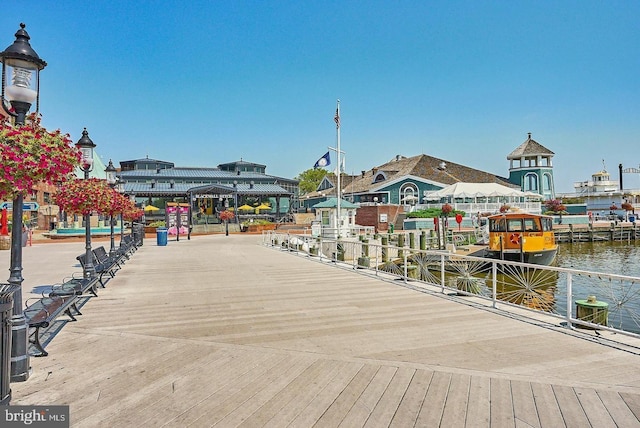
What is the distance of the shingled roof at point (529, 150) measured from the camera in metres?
55.3

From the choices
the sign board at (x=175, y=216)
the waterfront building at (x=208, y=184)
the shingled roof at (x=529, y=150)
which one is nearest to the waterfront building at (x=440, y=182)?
the shingled roof at (x=529, y=150)

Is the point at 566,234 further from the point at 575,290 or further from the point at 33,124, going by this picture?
the point at 33,124

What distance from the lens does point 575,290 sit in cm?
1764

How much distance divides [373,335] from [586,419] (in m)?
3.08

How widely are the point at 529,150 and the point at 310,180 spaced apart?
4660 cm

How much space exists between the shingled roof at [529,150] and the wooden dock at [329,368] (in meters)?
52.4

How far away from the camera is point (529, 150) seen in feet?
183

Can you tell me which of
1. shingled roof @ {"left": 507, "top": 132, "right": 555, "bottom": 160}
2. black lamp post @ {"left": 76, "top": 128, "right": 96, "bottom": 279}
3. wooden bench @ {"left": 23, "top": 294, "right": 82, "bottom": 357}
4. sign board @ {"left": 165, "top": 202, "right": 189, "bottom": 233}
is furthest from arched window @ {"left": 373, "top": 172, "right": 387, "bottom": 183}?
wooden bench @ {"left": 23, "top": 294, "right": 82, "bottom": 357}

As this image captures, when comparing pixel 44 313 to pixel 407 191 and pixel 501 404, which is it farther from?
pixel 407 191

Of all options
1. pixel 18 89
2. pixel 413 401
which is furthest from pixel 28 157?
pixel 413 401

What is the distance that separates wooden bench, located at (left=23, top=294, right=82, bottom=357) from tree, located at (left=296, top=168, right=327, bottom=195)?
273ft

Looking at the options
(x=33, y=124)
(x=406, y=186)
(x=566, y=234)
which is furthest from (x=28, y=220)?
(x=566, y=234)

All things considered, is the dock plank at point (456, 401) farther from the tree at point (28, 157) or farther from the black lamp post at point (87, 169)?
the black lamp post at point (87, 169)

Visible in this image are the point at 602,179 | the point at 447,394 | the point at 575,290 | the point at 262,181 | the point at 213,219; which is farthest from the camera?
the point at 602,179
